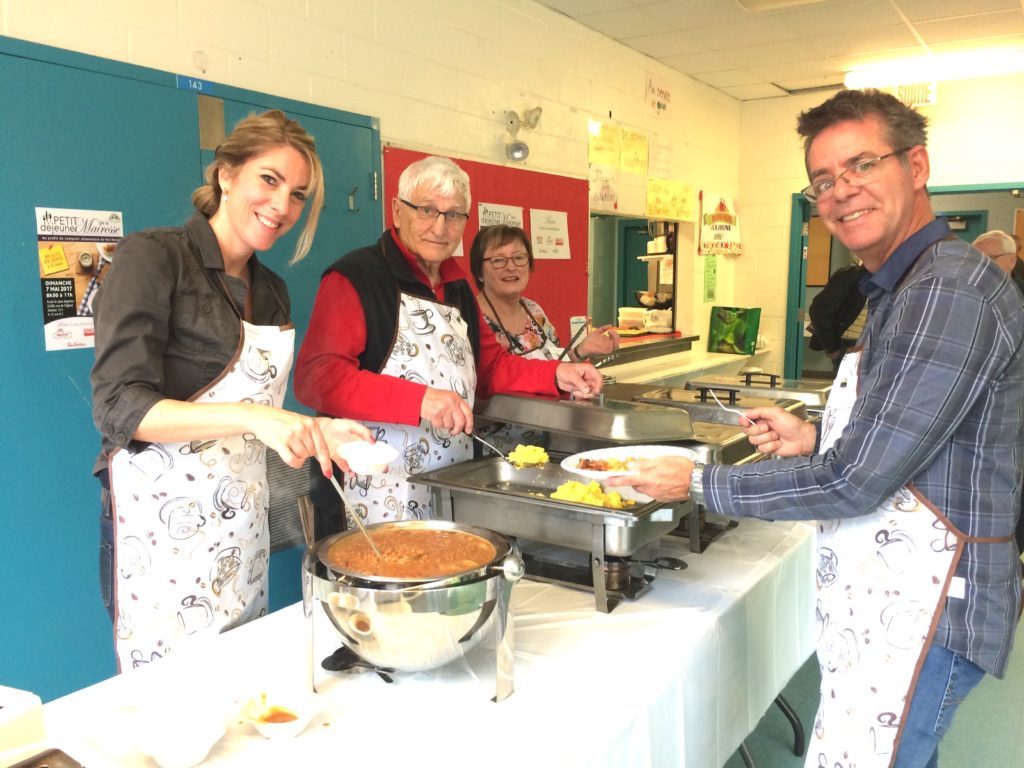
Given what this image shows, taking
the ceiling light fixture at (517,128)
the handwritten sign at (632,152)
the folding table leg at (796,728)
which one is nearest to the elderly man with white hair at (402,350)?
the folding table leg at (796,728)

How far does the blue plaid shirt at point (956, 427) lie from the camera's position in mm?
1206

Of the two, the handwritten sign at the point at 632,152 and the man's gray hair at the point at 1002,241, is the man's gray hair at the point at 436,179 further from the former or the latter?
the man's gray hair at the point at 1002,241

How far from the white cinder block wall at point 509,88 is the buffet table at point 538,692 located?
177cm

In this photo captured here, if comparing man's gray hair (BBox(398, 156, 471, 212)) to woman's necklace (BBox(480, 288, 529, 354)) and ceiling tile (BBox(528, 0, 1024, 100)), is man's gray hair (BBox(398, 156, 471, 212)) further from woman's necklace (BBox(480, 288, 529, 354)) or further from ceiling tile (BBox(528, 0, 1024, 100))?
ceiling tile (BBox(528, 0, 1024, 100))

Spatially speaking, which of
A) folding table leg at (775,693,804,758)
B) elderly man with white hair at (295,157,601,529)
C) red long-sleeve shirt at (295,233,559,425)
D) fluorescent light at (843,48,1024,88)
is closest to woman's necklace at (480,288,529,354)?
elderly man with white hair at (295,157,601,529)

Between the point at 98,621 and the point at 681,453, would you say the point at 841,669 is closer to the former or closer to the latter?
the point at 681,453

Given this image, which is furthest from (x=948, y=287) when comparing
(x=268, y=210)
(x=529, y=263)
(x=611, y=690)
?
(x=529, y=263)

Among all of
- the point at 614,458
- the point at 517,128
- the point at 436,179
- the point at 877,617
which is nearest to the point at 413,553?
the point at 614,458

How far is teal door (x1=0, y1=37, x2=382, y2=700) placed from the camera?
6.86ft

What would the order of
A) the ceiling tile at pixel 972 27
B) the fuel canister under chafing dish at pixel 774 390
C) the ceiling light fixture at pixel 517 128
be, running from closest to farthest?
the fuel canister under chafing dish at pixel 774 390 → the ceiling light fixture at pixel 517 128 → the ceiling tile at pixel 972 27

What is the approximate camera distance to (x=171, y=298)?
1521mm

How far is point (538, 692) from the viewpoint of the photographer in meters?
1.26

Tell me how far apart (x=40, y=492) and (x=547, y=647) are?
158cm

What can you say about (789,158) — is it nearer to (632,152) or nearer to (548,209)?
(632,152)
